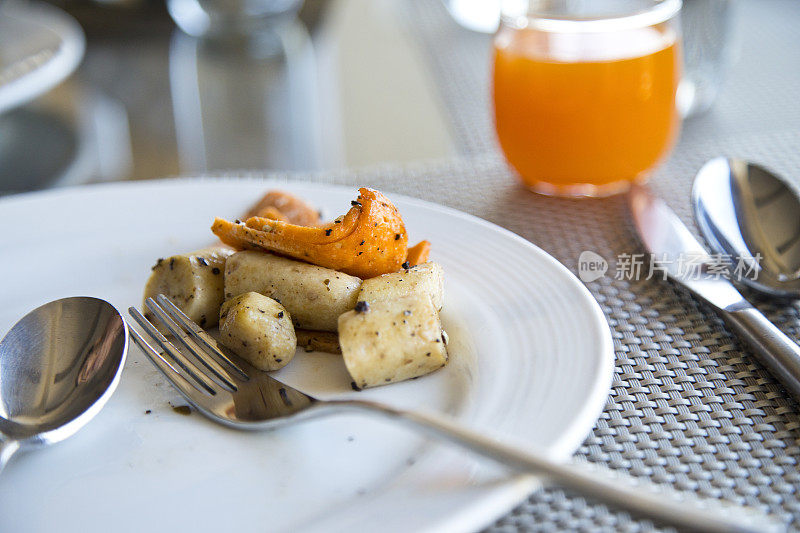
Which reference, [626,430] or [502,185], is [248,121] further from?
[626,430]

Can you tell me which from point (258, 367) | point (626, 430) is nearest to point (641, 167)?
point (626, 430)

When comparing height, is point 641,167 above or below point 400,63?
above

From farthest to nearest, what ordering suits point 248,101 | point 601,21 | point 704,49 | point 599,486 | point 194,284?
point 248,101 → point 704,49 → point 601,21 → point 194,284 → point 599,486

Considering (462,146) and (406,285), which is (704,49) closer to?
(462,146)

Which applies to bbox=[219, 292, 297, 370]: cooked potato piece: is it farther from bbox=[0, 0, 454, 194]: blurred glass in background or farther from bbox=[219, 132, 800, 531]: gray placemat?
bbox=[0, 0, 454, 194]: blurred glass in background

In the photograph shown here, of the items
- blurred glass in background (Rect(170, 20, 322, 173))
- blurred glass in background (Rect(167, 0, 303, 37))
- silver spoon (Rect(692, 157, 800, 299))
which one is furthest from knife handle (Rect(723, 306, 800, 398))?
blurred glass in background (Rect(167, 0, 303, 37))

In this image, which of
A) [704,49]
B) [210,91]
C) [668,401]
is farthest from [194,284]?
[210,91]
